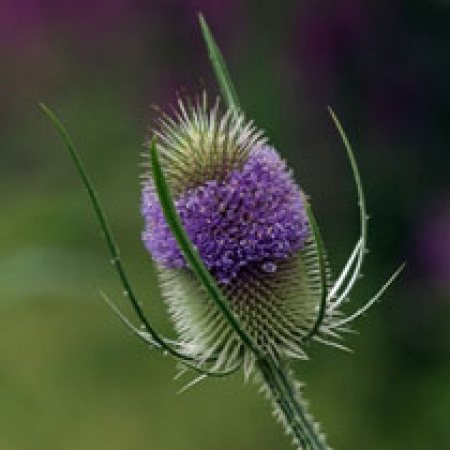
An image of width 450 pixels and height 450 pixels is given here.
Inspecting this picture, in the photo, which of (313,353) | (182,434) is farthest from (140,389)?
(313,353)

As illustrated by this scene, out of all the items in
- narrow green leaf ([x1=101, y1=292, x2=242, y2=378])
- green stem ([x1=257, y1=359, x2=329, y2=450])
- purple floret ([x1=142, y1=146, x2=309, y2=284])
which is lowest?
green stem ([x1=257, y1=359, x2=329, y2=450])

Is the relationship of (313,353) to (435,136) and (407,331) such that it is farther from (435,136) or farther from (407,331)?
(435,136)

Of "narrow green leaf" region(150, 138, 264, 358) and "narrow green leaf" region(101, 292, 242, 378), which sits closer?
"narrow green leaf" region(150, 138, 264, 358)

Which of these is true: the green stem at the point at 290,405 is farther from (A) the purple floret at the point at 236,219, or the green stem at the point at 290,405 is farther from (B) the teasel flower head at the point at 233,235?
Answer: (A) the purple floret at the point at 236,219

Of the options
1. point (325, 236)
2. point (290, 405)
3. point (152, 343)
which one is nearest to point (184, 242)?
point (152, 343)

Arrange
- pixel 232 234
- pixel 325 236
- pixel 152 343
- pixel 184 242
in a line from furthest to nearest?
pixel 325 236 → pixel 232 234 → pixel 152 343 → pixel 184 242

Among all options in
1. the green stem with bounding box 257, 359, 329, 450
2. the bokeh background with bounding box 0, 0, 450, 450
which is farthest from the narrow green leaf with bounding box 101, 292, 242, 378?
the bokeh background with bounding box 0, 0, 450, 450

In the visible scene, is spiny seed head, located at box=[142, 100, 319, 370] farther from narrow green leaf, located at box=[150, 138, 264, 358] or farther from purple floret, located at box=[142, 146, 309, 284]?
narrow green leaf, located at box=[150, 138, 264, 358]

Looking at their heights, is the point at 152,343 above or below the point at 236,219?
below

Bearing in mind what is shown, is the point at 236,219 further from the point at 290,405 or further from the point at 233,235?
the point at 290,405
